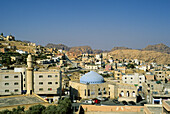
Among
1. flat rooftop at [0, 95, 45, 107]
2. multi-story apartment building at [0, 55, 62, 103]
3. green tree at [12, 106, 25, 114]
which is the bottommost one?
green tree at [12, 106, 25, 114]

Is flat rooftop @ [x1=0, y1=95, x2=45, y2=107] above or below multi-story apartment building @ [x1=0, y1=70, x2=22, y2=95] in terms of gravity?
below

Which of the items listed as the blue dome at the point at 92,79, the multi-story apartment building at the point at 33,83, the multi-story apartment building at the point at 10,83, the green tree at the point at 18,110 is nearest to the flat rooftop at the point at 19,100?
the green tree at the point at 18,110

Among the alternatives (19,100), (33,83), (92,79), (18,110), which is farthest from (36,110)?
(92,79)

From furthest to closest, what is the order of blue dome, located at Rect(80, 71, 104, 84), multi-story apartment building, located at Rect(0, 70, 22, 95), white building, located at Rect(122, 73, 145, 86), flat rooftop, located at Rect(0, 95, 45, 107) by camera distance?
white building, located at Rect(122, 73, 145, 86), blue dome, located at Rect(80, 71, 104, 84), multi-story apartment building, located at Rect(0, 70, 22, 95), flat rooftop, located at Rect(0, 95, 45, 107)

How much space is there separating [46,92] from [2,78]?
6.53 meters

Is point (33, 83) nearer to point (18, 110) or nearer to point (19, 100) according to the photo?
point (19, 100)

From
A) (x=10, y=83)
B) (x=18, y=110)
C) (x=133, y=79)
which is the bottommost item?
(x=18, y=110)

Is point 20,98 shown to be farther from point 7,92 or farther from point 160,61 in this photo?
point 160,61

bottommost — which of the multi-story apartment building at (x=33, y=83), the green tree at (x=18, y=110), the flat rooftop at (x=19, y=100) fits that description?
the green tree at (x=18, y=110)

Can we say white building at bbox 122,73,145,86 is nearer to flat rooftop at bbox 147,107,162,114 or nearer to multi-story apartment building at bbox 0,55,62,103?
multi-story apartment building at bbox 0,55,62,103

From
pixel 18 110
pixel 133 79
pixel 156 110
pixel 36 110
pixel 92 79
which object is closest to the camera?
pixel 156 110

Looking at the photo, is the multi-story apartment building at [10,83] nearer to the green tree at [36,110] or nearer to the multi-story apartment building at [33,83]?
the multi-story apartment building at [33,83]

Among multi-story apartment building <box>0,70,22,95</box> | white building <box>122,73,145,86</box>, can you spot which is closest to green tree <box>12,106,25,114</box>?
multi-story apartment building <box>0,70,22,95</box>

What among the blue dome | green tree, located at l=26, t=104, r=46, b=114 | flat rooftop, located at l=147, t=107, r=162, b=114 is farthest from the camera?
the blue dome
